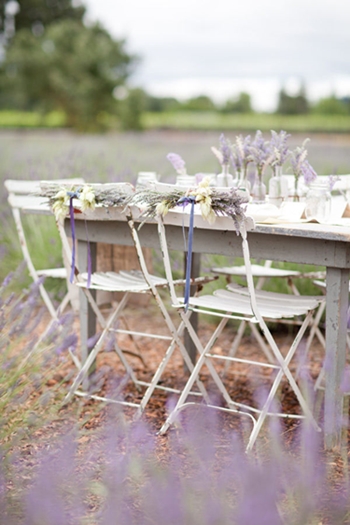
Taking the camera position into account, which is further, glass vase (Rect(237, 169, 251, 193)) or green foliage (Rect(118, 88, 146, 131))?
green foliage (Rect(118, 88, 146, 131))

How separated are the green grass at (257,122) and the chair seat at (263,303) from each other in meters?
13.9

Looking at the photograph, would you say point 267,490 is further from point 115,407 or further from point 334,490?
point 115,407

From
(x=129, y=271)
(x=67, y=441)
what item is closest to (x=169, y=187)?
(x=129, y=271)

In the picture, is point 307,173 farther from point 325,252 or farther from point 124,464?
point 124,464

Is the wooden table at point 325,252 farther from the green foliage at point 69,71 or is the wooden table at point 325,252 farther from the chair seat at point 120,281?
the green foliage at point 69,71

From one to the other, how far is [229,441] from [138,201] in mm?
1017

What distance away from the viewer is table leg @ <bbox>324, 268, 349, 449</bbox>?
3.06m

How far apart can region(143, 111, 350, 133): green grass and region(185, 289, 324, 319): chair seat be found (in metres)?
13.9

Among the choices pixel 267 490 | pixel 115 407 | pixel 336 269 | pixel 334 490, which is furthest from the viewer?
pixel 115 407

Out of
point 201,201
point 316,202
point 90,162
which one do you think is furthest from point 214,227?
point 90,162

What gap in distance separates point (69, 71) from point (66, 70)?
1.21 feet

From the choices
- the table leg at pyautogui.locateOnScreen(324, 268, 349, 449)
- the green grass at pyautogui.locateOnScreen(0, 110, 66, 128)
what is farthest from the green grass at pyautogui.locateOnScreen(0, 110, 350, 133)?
the table leg at pyautogui.locateOnScreen(324, 268, 349, 449)

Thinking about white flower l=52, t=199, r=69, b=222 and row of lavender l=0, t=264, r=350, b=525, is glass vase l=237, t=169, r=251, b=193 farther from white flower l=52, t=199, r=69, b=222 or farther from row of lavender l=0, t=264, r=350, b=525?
row of lavender l=0, t=264, r=350, b=525

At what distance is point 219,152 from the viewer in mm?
3762
